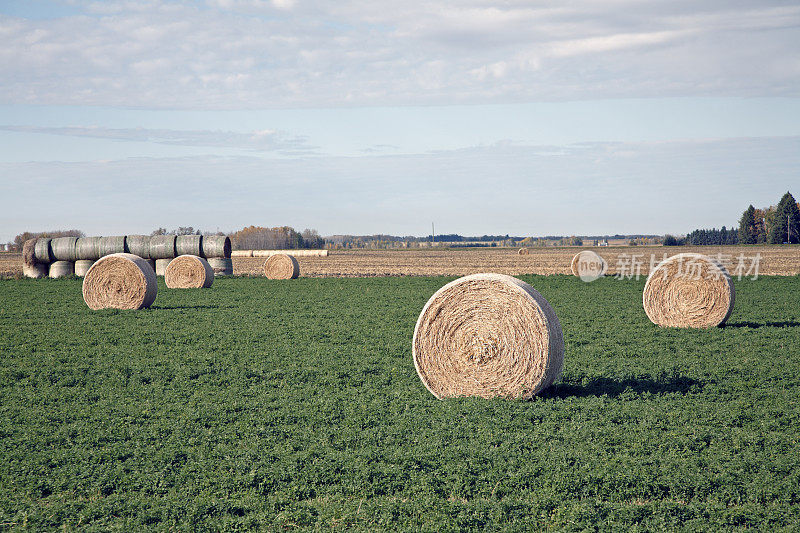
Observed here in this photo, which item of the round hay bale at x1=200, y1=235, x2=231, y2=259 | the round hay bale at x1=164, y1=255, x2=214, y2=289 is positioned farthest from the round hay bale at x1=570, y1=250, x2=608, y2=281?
the round hay bale at x1=164, y1=255, x2=214, y2=289

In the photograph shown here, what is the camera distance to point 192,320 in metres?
18.3

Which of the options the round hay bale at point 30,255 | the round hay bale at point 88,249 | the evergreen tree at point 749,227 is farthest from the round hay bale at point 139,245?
the evergreen tree at point 749,227

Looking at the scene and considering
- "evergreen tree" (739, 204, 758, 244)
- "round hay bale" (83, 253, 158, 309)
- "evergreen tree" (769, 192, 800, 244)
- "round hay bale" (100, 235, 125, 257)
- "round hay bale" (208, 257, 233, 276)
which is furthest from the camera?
"evergreen tree" (739, 204, 758, 244)

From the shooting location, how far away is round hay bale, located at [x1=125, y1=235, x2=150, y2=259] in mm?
35969

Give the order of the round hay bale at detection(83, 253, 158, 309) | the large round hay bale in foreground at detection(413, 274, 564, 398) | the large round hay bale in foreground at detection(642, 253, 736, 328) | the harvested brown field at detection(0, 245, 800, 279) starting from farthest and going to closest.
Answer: the harvested brown field at detection(0, 245, 800, 279) < the round hay bale at detection(83, 253, 158, 309) < the large round hay bale in foreground at detection(642, 253, 736, 328) < the large round hay bale in foreground at detection(413, 274, 564, 398)

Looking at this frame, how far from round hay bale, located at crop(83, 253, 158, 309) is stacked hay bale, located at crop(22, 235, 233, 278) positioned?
1502 centimetres

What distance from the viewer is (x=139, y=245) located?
119 ft

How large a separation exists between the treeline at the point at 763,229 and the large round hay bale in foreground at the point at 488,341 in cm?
11619

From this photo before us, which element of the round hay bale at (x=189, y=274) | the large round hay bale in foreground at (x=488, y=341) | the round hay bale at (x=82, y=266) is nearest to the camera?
the large round hay bale in foreground at (x=488, y=341)

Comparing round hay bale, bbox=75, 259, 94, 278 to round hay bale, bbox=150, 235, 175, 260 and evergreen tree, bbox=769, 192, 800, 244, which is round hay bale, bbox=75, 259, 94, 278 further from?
evergreen tree, bbox=769, 192, 800, 244

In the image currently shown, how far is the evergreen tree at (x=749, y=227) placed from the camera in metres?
122

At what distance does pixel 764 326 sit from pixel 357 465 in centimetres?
1304

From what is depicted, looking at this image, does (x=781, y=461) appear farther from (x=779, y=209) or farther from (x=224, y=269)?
(x=779, y=209)

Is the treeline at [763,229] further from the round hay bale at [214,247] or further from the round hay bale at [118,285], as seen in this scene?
the round hay bale at [118,285]
